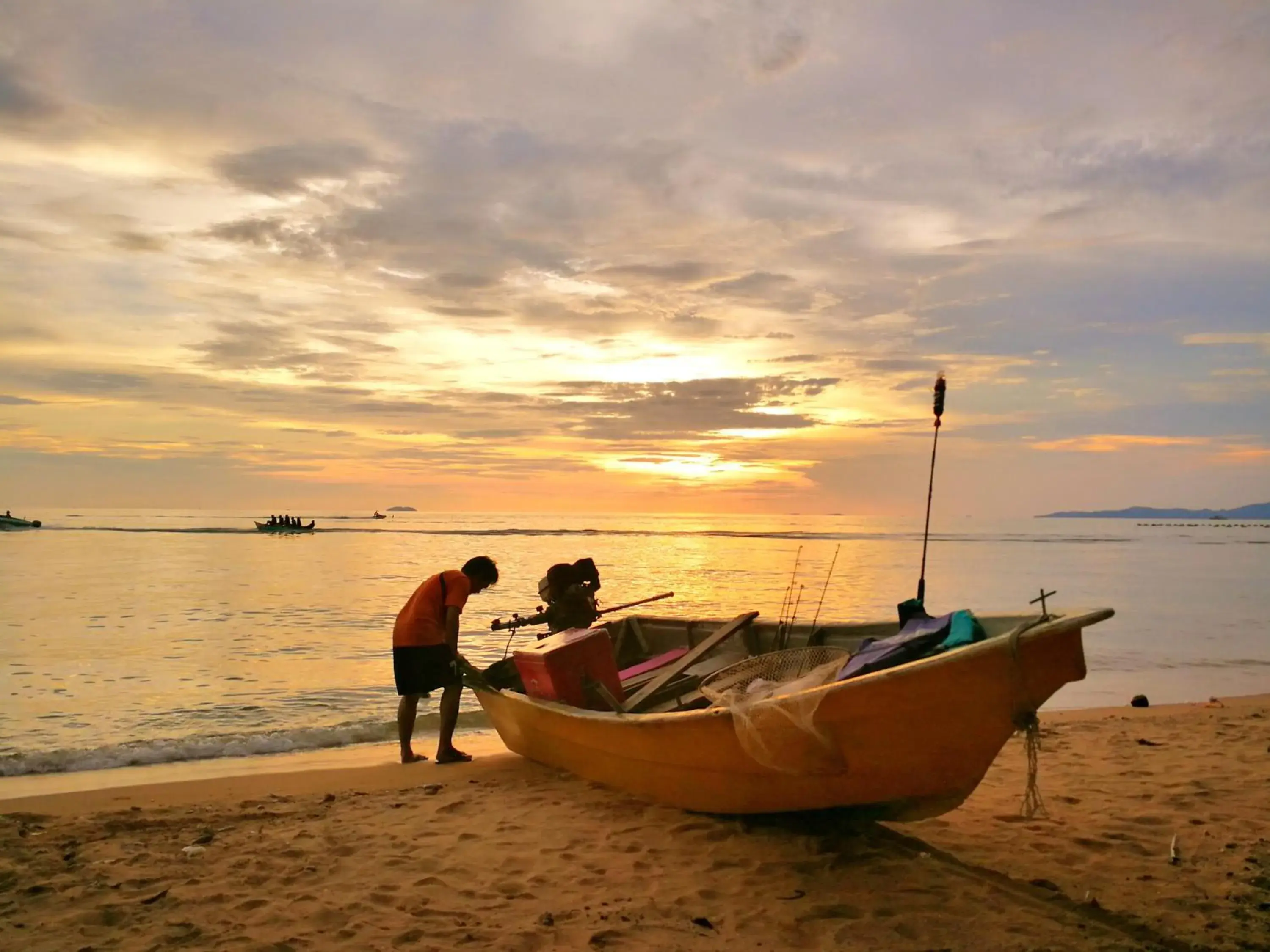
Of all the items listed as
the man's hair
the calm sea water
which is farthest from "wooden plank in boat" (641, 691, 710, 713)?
the calm sea water

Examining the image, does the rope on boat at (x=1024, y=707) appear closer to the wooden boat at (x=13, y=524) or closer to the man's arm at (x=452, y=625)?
the man's arm at (x=452, y=625)

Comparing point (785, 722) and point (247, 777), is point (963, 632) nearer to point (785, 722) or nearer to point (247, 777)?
point (785, 722)

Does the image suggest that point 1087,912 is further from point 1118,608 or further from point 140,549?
point 140,549

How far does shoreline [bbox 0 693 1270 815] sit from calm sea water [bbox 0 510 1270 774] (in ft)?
1.44

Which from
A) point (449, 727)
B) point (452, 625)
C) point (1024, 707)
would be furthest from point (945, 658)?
point (449, 727)

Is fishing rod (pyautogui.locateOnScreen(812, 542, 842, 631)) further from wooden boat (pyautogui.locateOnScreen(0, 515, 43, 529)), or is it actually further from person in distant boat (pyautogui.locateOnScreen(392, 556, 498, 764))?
wooden boat (pyautogui.locateOnScreen(0, 515, 43, 529))

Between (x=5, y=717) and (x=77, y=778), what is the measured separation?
312cm

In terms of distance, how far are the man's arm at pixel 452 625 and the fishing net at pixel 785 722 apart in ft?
9.87

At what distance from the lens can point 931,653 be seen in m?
4.96

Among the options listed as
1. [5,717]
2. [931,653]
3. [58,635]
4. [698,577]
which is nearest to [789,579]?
[698,577]

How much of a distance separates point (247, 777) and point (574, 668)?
10.9 ft

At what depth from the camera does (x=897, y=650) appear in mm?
5012

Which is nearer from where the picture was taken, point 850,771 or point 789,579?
point 850,771

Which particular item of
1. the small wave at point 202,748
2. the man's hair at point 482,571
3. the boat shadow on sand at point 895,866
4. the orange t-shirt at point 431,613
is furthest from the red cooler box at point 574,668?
the small wave at point 202,748
